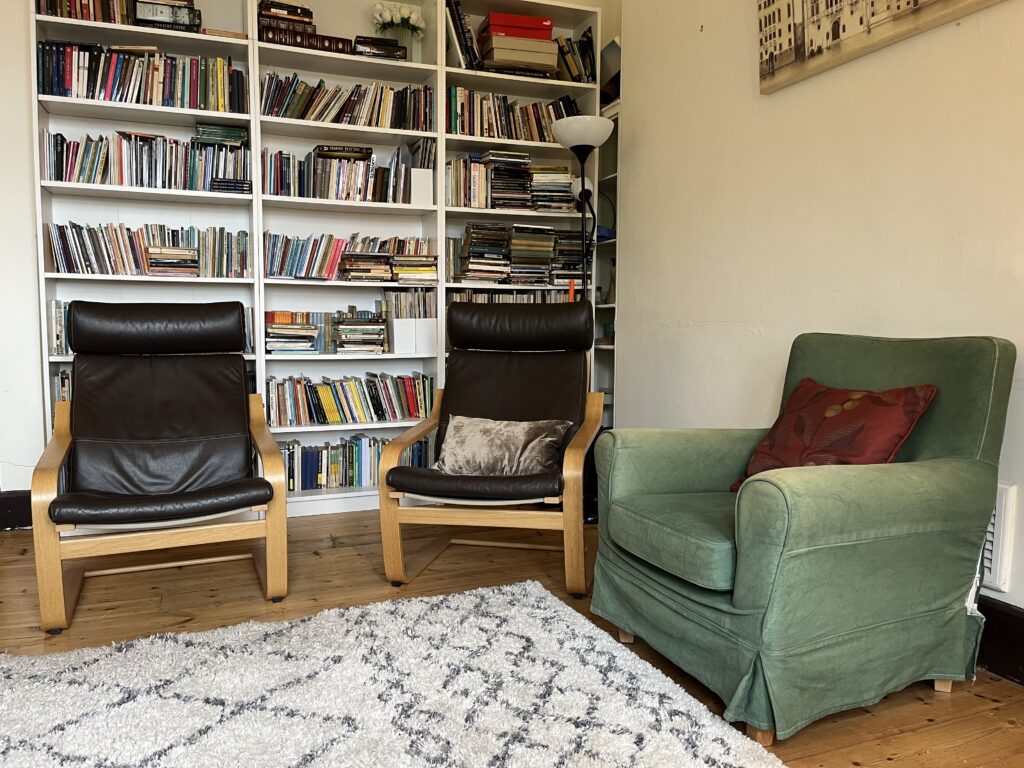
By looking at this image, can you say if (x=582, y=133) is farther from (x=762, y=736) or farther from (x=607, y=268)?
(x=762, y=736)

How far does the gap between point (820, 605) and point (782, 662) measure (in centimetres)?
14

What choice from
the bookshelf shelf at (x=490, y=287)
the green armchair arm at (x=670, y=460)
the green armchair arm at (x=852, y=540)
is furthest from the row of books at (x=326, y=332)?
the green armchair arm at (x=852, y=540)

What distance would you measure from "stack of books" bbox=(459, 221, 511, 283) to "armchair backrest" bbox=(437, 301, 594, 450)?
0.62 metres

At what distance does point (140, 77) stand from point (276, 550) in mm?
2160

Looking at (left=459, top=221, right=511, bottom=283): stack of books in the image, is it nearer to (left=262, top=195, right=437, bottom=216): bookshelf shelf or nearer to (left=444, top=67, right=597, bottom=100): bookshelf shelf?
(left=262, top=195, right=437, bottom=216): bookshelf shelf

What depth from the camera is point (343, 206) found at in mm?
3592

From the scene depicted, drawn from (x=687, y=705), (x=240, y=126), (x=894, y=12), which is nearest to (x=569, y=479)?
(x=687, y=705)

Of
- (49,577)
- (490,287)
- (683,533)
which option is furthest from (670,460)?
(490,287)

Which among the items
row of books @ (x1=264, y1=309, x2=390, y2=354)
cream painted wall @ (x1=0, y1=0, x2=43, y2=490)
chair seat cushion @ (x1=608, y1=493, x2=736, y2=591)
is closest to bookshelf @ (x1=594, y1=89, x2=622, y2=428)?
row of books @ (x1=264, y1=309, x2=390, y2=354)

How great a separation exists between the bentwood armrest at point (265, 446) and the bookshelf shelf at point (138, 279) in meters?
0.80

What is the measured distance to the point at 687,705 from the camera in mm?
1733

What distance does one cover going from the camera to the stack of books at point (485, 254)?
12.4ft

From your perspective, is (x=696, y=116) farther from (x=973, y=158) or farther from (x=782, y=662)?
(x=782, y=662)

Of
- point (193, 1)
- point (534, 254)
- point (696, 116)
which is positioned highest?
point (193, 1)
